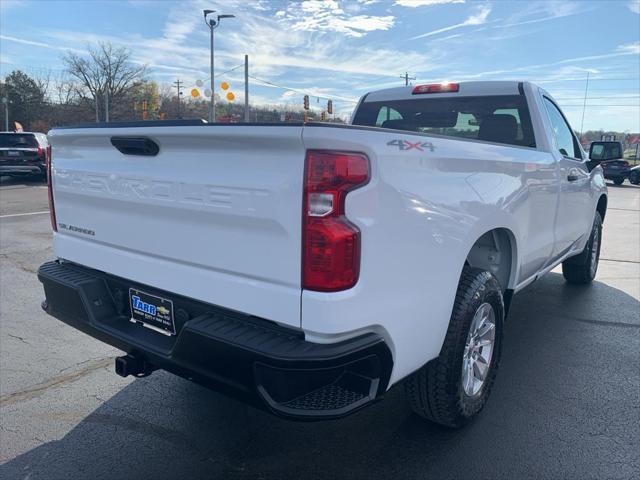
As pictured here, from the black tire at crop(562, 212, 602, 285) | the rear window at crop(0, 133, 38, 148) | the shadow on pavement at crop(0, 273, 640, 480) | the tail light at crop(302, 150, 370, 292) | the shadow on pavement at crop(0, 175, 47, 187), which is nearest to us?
the tail light at crop(302, 150, 370, 292)

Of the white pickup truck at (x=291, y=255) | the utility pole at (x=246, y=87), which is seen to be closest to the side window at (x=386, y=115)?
the white pickup truck at (x=291, y=255)

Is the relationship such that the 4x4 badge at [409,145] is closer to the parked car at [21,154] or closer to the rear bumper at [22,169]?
the parked car at [21,154]

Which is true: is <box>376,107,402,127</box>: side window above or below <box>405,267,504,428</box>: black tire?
above

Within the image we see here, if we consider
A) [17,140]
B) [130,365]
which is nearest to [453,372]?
[130,365]

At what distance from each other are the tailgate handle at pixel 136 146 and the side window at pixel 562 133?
3246 mm

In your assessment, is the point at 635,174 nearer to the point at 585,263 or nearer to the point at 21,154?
the point at 585,263

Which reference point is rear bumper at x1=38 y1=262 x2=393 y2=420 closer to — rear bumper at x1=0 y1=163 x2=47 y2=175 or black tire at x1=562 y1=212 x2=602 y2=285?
black tire at x1=562 y1=212 x2=602 y2=285

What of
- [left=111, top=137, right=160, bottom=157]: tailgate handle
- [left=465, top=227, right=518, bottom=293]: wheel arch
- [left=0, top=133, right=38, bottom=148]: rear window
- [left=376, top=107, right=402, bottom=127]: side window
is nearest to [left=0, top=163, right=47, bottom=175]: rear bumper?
[left=0, top=133, right=38, bottom=148]: rear window

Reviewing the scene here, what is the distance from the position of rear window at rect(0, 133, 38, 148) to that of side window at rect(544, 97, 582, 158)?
1719cm

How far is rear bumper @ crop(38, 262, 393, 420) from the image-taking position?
201cm

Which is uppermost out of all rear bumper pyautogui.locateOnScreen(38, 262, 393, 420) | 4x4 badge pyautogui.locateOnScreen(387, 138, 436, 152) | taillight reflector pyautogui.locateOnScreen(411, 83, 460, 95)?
taillight reflector pyautogui.locateOnScreen(411, 83, 460, 95)

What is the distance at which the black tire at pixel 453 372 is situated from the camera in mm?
2662

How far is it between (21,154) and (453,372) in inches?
702

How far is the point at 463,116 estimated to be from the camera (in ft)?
14.4
